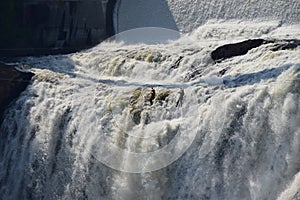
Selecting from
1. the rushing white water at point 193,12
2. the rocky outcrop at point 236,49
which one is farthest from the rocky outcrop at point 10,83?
the rushing white water at point 193,12

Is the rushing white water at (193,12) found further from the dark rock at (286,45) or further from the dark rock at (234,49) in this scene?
the dark rock at (286,45)

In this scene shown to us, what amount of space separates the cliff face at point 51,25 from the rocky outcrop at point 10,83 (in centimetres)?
338

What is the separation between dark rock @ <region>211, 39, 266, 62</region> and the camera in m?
11.3

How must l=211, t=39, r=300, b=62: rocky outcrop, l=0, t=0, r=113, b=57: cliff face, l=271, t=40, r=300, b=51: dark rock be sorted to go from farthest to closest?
l=0, t=0, r=113, b=57: cliff face → l=211, t=39, r=300, b=62: rocky outcrop → l=271, t=40, r=300, b=51: dark rock

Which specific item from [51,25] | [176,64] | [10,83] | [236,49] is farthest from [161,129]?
[51,25]

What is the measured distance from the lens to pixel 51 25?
16906 millimetres

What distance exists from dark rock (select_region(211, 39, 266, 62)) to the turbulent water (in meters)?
0.18

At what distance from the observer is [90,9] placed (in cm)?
1711

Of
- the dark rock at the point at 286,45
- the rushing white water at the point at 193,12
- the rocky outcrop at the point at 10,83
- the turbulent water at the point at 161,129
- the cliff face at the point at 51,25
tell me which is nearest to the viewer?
the turbulent water at the point at 161,129

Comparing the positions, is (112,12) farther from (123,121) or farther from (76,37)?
(123,121)

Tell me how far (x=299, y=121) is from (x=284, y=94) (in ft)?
1.80

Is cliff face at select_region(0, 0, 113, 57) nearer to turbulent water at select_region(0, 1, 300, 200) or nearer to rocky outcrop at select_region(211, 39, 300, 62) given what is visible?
turbulent water at select_region(0, 1, 300, 200)

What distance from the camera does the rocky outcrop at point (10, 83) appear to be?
12.6 metres

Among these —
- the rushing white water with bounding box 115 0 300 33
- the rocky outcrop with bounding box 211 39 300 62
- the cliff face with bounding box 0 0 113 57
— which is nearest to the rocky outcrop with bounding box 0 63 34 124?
the cliff face with bounding box 0 0 113 57
